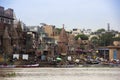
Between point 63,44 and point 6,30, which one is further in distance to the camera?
point 63,44

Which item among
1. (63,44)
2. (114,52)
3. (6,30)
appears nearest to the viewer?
(6,30)

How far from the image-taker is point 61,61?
4462 centimetres

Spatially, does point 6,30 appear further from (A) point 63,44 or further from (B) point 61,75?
(B) point 61,75

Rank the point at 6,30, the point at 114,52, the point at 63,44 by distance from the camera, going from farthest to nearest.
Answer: the point at 114,52 → the point at 63,44 → the point at 6,30

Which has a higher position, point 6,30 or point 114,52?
point 6,30

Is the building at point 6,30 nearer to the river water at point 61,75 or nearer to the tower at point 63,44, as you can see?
the tower at point 63,44

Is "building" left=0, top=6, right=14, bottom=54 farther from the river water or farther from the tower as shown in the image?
the river water

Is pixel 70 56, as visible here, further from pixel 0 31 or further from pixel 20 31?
pixel 0 31

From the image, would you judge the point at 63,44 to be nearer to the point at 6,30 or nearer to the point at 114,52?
the point at 114,52

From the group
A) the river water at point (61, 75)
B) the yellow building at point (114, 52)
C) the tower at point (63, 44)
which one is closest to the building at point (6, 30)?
the tower at point (63, 44)

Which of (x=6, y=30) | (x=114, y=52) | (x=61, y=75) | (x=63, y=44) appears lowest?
(x=61, y=75)

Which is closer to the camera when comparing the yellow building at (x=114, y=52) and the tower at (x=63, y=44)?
the tower at (x=63, y=44)

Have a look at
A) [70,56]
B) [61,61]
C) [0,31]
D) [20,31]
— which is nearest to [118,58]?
[70,56]

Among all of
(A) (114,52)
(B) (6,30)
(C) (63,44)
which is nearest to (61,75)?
(B) (6,30)
